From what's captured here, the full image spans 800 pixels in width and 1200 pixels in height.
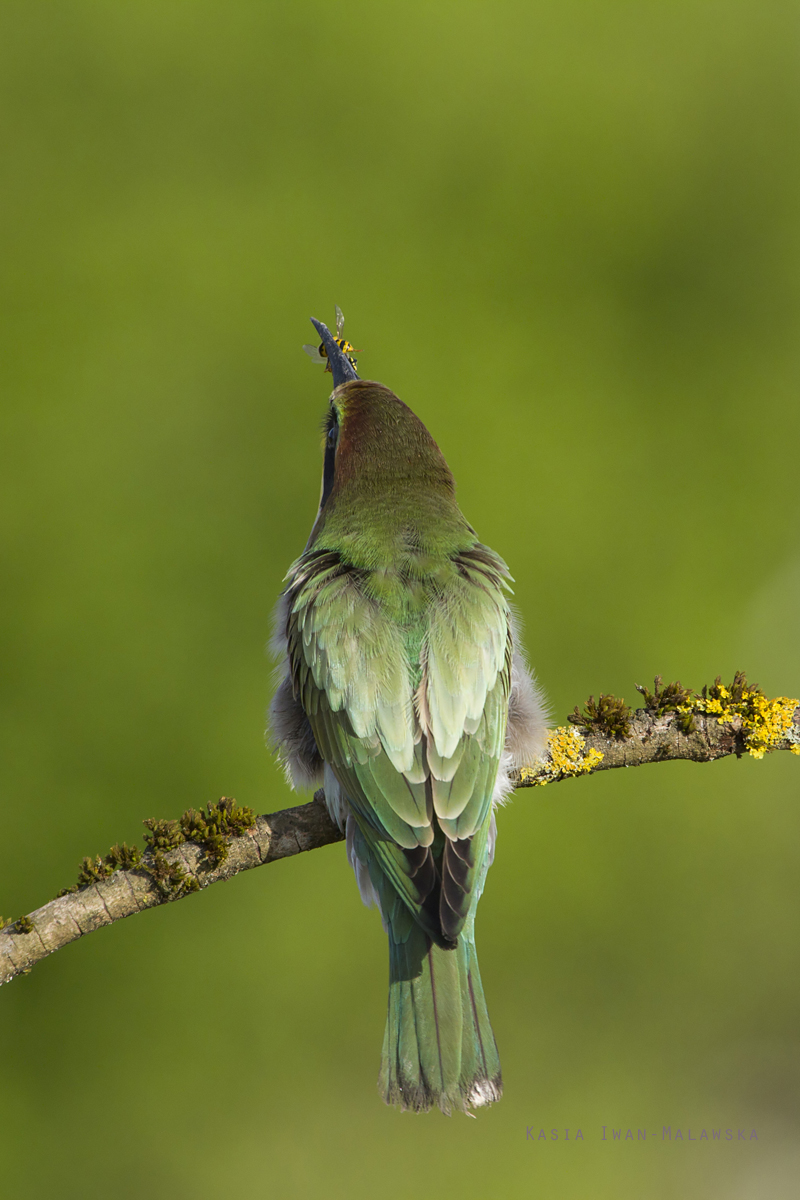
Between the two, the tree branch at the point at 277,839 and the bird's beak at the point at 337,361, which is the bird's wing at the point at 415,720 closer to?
the tree branch at the point at 277,839

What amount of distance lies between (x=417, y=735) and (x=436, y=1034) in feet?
1.72

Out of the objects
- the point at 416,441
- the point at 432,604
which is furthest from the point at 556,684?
the point at 432,604

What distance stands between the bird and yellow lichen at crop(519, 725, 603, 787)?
27 mm

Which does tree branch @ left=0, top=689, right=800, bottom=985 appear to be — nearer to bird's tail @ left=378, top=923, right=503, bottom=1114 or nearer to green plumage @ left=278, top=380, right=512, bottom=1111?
green plumage @ left=278, top=380, right=512, bottom=1111

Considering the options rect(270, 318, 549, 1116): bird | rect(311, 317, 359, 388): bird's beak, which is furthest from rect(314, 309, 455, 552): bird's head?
rect(311, 317, 359, 388): bird's beak

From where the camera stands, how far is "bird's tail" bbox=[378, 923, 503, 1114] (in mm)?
1888

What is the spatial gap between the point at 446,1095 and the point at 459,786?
1.74ft

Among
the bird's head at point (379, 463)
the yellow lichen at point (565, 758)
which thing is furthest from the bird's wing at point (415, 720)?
the bird's head at point (379, 463)

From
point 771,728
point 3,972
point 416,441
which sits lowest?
point 3,972

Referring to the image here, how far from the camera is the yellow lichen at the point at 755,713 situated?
2223mm

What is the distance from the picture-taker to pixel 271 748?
8.08ft

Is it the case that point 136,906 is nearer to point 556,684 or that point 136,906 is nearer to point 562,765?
point 562,765

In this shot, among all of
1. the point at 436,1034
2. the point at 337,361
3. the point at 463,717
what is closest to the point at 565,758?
the point at 463,717

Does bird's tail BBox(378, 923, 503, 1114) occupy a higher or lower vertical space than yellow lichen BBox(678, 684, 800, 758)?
lower
